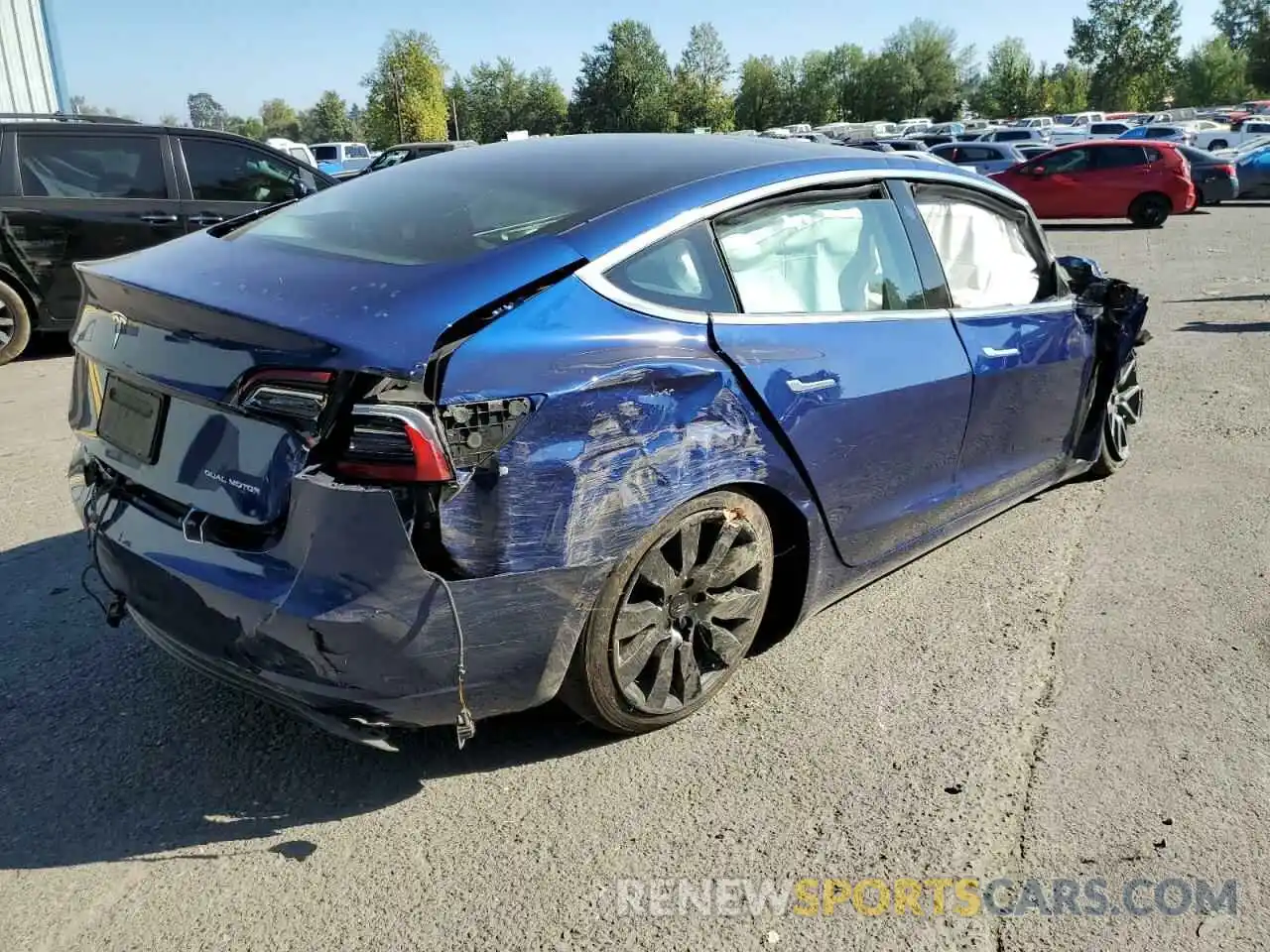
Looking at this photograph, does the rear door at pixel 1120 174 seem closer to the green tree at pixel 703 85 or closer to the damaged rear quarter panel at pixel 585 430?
the damaged rear quarter panel at pixel 585 430

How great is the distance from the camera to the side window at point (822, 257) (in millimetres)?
3002

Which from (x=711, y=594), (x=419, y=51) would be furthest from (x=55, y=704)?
(x=419, y=51)

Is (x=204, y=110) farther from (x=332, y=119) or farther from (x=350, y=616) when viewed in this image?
(x=350, y=616)

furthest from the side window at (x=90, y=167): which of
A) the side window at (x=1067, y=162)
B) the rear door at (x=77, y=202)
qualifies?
the side window at (x=1067, y=162)

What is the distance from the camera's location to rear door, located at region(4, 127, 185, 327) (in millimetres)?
7594

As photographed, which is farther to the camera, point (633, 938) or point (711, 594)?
point (711, 594)

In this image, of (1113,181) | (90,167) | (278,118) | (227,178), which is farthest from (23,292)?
(278,118)

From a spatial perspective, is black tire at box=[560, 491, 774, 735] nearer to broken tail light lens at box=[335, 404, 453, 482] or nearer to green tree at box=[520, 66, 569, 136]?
broken tail light lens at box=[335, 404, 453, 482]

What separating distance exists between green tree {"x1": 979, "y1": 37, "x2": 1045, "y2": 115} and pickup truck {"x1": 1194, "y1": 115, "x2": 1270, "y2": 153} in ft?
209

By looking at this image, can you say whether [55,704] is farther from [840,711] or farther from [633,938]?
[840,711]

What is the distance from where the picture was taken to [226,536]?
240cm

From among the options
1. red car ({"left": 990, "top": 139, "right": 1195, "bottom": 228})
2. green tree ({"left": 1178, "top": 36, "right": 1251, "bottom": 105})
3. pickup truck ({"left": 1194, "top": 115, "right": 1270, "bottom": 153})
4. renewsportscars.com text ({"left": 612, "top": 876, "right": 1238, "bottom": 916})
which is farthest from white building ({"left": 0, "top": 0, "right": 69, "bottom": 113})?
green tree ({"left": 1178, "top": 36, "right": 1251, "bottom": 105})

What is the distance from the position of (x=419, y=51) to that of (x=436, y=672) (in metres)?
64.7

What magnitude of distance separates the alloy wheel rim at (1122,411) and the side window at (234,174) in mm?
6970
